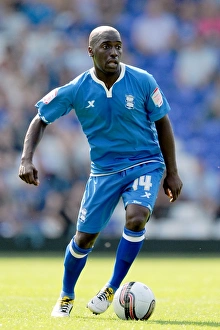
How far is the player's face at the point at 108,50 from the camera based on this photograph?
6066mm

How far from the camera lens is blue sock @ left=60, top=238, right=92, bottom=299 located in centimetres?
625

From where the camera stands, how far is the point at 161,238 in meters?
14.8

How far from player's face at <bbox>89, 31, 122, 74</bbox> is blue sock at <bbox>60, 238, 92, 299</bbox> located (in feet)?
4.69

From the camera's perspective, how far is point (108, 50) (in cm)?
609

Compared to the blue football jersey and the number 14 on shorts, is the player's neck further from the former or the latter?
the number 14 on shorts

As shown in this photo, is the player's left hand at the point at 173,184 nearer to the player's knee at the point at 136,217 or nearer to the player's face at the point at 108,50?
the player's knee at the point at 136,217

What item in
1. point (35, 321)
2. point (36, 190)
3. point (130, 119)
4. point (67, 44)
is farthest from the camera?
point (67, 44)

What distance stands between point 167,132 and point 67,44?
34.8 ft

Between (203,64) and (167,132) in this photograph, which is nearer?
(167,132)

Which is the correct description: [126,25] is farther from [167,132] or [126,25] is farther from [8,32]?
[167,132]

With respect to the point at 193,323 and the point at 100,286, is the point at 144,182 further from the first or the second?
the point at 100,286

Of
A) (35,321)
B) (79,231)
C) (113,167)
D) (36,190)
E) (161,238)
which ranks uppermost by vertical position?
(113,167)

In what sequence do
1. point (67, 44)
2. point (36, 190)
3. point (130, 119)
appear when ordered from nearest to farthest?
point (130, 119) → point (36, 190) → point (67, 44)

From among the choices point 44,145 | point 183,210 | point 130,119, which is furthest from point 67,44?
point 130,119
